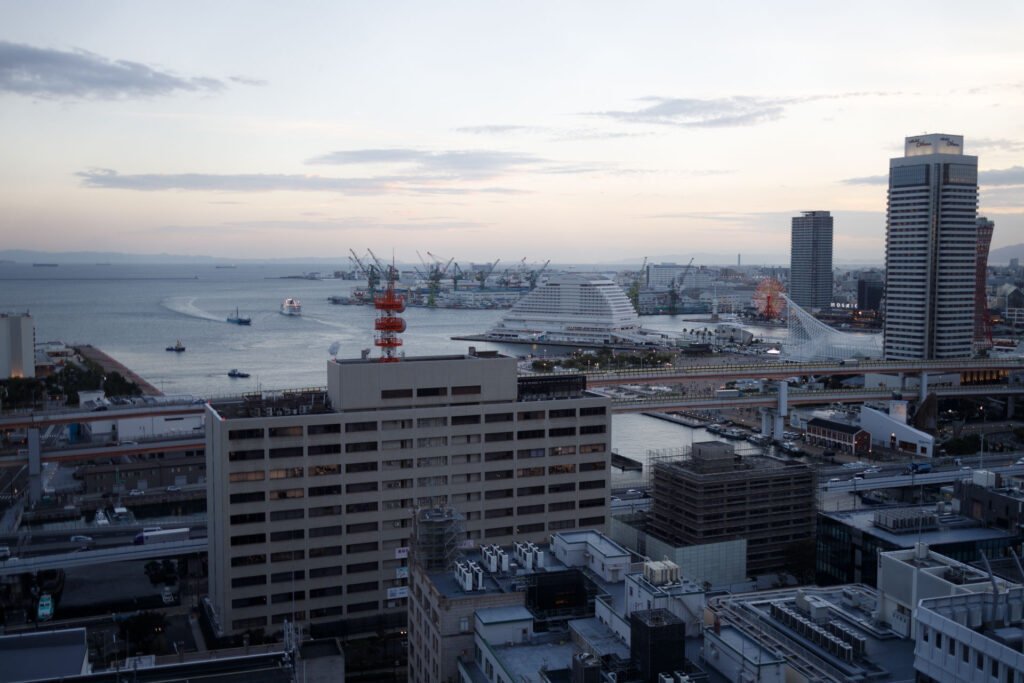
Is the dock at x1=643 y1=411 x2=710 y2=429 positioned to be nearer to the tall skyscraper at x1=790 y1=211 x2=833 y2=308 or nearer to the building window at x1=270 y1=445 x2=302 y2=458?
the building window at x1=270 y1=445 x2=302 y2=458

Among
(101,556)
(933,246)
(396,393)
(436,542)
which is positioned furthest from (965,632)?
(933,246)

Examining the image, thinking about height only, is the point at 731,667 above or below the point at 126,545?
above

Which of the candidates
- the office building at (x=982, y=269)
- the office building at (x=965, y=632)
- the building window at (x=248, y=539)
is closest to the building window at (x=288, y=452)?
the building window at (x=248, y=539)

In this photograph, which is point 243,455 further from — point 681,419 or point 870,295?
point 870,295

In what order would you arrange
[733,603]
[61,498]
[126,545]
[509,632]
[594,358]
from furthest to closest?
[594,358]
[61,498]
[126,545]
[733,603]
[509,632]

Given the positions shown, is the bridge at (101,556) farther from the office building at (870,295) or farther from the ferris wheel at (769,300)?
the office building at (870,295)

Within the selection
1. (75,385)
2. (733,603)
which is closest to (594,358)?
(75,385)

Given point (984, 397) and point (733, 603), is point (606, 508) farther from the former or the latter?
point (984, 397)

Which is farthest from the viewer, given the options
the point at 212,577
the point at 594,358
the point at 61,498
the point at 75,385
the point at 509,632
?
the point at 594,358
